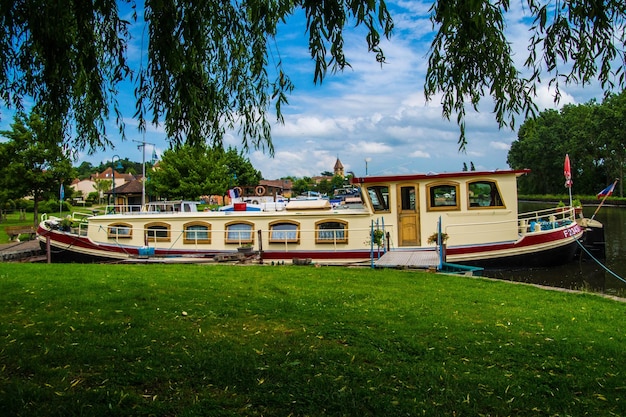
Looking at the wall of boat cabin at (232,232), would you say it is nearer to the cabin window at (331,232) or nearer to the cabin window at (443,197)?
the cabin window at (331,232)

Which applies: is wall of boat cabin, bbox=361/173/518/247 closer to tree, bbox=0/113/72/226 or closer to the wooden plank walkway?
the wooden plank walkway

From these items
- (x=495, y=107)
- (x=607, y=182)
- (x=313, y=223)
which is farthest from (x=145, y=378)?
(x=607, y=182)

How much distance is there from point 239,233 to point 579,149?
2637 inches

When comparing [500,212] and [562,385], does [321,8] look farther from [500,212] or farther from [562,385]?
[500,212]

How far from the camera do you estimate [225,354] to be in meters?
4.78

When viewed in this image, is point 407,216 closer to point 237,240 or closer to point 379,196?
point 379,196

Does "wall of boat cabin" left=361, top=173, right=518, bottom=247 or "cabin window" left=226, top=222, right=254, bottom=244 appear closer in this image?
"wall of boat cabin" left=361, top=173, right=518, bottom=247

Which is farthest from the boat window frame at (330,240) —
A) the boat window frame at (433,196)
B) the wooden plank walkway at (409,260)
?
the boat window frame at (433,196)

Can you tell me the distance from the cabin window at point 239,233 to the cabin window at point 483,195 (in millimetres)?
7717

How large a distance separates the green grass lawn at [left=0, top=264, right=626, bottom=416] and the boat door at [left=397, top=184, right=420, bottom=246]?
7097mm

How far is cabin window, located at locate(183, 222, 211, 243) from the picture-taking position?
16.9 meters

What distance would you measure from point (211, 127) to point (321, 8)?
2.78 metres

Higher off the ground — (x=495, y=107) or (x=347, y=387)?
(x=495, y=107)

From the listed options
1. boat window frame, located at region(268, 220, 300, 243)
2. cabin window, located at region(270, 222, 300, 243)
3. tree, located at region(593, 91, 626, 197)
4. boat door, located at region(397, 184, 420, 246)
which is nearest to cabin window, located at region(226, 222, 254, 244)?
boat window frame, located at region(268, 220, 300, 243)
